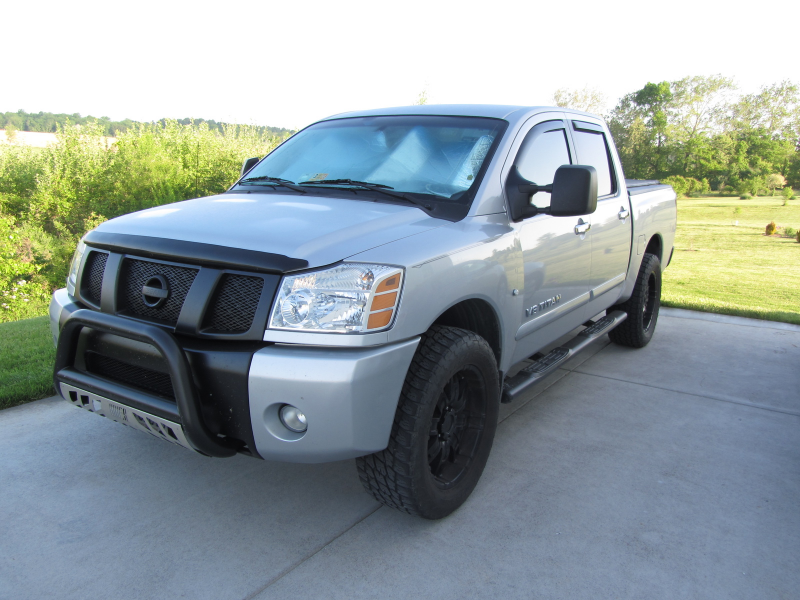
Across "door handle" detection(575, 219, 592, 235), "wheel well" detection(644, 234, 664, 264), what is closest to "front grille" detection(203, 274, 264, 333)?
"door handle" detection(575, 219, 592, 235)

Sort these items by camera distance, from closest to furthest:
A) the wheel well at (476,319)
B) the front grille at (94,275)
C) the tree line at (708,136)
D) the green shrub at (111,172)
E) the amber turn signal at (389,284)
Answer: the amber turn signal at (389,284) < the front grille at (94,275) < the wheel well at (476,319) < the green shrub at (111,172) < the tree line at (708,136)

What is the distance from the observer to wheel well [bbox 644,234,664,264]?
5251 millimetres

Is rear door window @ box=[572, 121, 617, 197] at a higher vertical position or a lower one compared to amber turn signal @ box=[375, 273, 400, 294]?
higher

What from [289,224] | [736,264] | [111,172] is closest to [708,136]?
[736,264]

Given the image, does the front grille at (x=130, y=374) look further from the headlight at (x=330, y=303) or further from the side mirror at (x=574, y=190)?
the side mirror at (x=574, y=190)

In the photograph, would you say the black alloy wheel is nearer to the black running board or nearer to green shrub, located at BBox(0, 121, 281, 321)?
the black running board

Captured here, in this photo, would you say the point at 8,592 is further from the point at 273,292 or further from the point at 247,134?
the point at 247,134

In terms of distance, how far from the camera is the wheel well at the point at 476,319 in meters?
2.69

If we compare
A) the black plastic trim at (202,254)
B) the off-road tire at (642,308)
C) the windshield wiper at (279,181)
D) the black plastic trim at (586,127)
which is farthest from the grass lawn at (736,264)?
the black plastic trim at (202,254)

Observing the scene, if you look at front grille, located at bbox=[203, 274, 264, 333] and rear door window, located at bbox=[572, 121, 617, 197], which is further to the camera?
rear door window, located at bbox=[572, 121, 617, 197]

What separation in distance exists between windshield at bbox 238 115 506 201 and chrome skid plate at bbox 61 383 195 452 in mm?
1458

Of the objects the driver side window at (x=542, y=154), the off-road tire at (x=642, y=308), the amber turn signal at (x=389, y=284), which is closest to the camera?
the amber turn signal at (x=389, y=284)

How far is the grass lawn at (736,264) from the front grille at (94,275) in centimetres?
648

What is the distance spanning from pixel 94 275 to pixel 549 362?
99.4 inches
